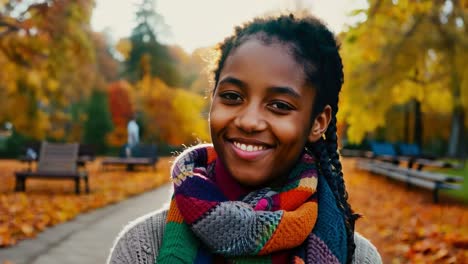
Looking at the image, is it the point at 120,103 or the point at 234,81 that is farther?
the point at 120,103

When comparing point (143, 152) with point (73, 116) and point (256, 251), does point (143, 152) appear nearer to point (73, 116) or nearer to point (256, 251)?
point (73, 116)

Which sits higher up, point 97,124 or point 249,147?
point 97,124

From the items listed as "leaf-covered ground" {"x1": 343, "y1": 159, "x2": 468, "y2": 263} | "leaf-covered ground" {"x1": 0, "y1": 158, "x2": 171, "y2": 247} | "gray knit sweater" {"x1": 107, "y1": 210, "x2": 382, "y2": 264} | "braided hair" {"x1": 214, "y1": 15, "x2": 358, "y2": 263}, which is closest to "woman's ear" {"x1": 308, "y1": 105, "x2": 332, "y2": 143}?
"braided hair" {"x1": 214, "y1": 15, "x2": 358, "y2": 263}

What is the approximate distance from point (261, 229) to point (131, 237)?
0.36m

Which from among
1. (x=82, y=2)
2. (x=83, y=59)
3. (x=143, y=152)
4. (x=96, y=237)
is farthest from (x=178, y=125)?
(x=96, y=237)

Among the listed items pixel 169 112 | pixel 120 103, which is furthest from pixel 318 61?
pixel 120 103

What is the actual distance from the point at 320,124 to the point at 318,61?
200 millimetres

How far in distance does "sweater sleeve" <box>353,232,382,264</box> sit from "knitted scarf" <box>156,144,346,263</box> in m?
0.14

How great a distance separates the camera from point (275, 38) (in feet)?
4.88

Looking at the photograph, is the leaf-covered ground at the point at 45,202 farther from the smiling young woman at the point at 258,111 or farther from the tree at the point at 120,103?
the tree at the point at 120,103

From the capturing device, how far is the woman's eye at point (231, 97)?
1465 mm

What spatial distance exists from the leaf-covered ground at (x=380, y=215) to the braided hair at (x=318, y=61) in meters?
4.41

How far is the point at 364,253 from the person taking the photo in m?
1.63

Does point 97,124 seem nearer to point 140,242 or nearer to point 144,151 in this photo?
point 144,151
